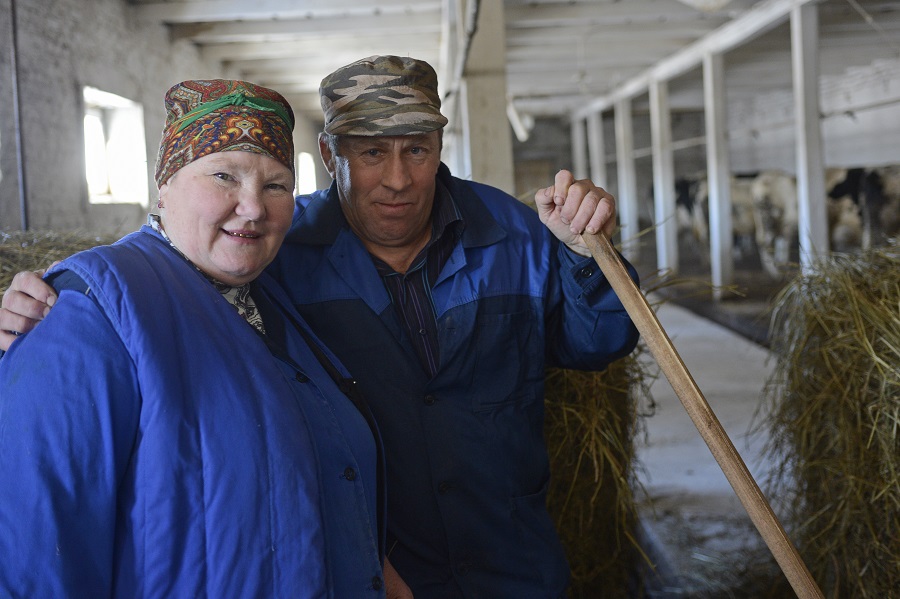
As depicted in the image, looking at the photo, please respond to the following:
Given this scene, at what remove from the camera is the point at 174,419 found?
1.08 meters

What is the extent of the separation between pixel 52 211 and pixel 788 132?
1372cm

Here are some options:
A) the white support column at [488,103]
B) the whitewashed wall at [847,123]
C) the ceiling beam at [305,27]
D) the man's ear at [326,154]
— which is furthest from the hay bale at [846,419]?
the whitewashed wall at [847,123]

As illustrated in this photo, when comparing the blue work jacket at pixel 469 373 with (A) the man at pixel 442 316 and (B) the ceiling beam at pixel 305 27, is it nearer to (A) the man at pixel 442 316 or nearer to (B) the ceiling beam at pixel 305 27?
(A) the man at pixel 442 316

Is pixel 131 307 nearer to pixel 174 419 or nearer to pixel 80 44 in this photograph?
pixel 174 419

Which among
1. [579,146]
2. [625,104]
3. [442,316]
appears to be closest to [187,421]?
[442,316]

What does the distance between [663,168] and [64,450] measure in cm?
1261

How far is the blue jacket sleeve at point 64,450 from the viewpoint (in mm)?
999

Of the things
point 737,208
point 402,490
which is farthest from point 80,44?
point 737,208

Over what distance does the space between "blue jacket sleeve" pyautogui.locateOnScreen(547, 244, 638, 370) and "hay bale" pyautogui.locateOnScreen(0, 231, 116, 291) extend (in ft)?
4.96

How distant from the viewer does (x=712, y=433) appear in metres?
1.39

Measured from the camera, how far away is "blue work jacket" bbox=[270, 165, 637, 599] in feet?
5.57

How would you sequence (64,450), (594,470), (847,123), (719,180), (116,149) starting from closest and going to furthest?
(64,450) < (594,470) < (116,149) < (719,180) < (847,123)

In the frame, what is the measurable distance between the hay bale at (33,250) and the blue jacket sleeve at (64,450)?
1.41 m

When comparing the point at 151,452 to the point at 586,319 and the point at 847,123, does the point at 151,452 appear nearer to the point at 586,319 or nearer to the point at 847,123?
the point at 586,319
